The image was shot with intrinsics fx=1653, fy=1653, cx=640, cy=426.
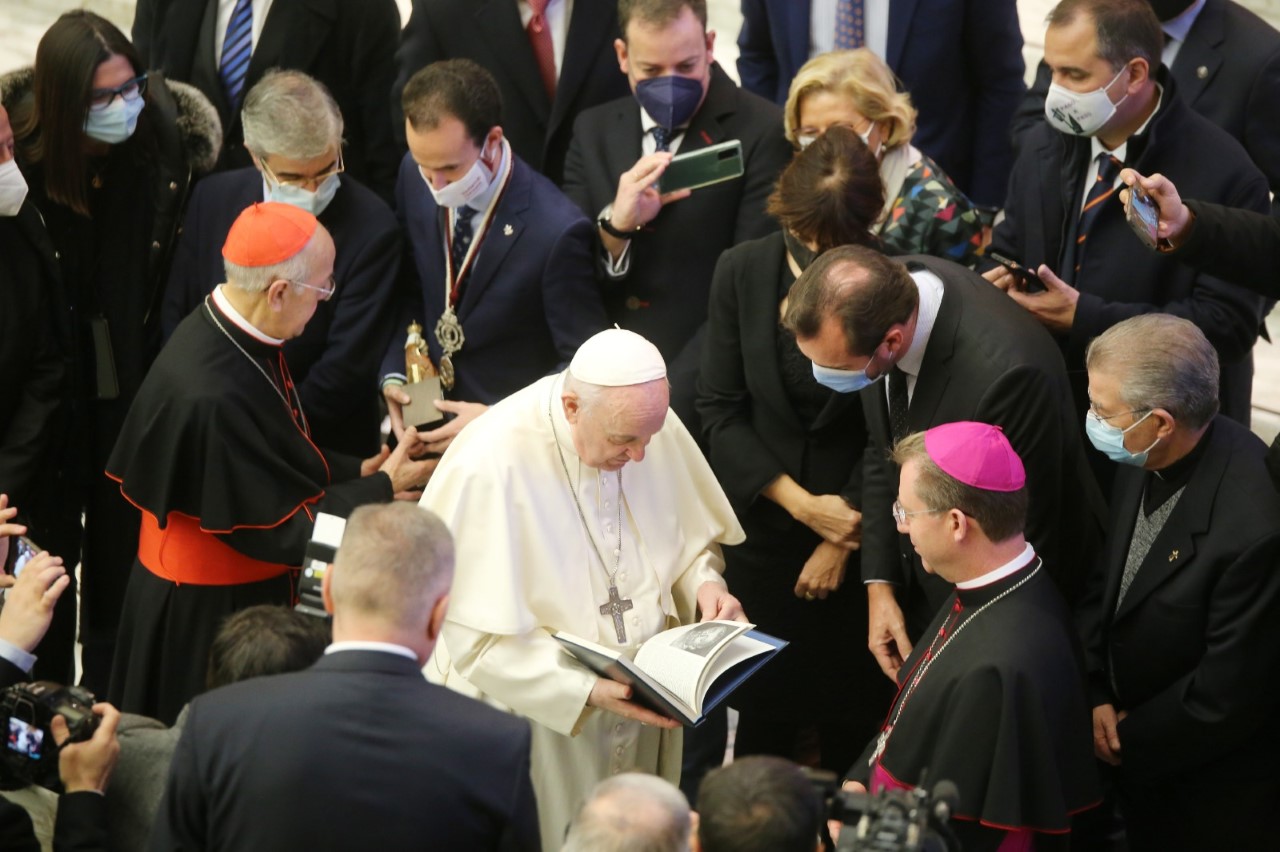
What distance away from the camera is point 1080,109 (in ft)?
15.1

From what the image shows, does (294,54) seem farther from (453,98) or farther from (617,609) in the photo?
(617,609)

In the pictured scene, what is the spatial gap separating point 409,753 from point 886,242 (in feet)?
8.20

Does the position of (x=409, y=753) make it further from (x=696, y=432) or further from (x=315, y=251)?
(x=696, y=432)

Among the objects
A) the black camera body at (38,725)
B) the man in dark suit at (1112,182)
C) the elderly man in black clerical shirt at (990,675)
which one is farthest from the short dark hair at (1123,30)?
the black camera body at (38,725)

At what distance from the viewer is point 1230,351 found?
187 inches

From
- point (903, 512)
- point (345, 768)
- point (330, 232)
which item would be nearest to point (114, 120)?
point (330, 232)

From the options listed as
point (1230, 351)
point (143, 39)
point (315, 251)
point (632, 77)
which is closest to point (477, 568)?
point (315, 251)

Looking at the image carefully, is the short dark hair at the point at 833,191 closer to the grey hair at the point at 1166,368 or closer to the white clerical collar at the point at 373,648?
the grey hair at the point at 1166,368

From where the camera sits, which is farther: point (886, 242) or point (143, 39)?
point (143, 39)

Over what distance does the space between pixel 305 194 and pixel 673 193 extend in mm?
1125

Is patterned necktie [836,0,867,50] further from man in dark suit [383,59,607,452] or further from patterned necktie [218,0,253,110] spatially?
patterned necktie [218,0,253,110]

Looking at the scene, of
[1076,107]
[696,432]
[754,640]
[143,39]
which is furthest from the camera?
[143,39]

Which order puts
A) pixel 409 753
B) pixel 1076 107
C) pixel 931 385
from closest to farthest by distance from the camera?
pixel 409 753
pixel 931 385
pixel 1076 107

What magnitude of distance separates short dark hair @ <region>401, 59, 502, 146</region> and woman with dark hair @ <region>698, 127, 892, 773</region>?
86cm
